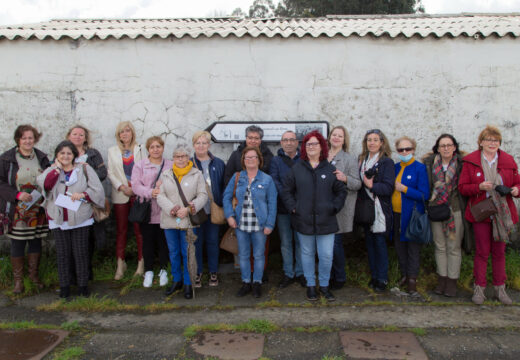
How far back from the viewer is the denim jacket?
4.39m

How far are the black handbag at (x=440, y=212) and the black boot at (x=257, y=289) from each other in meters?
2.03

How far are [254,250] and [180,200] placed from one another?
1.00 m

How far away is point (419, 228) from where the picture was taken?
13.9ft

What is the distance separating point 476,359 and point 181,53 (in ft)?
15.8

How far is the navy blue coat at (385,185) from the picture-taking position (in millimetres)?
4347

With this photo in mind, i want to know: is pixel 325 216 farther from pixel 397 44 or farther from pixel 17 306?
pixel 17 306

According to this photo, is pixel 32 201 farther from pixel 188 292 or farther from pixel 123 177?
pixel 188 292

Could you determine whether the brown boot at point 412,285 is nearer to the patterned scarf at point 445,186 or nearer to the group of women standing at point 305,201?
the group of women standing at point 305,201

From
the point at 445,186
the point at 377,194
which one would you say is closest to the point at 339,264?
the point at 377,194

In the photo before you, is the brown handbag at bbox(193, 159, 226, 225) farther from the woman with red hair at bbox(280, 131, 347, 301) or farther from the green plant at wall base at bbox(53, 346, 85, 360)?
the green plant at wall base at bbox(53, 346, 85, 360)

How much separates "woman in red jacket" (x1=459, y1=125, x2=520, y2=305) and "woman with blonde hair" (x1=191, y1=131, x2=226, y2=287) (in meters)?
2.69

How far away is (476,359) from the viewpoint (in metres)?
3.21

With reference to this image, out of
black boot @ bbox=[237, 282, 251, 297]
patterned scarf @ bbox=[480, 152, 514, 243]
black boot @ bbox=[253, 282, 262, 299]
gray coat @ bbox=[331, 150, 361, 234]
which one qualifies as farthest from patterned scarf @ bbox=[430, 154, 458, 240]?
black boot @ bbox=[237, 282, 251, 297]

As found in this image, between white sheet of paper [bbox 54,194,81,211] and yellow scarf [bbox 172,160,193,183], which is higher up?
yellow scarf [bbox 172,160,193,183]
